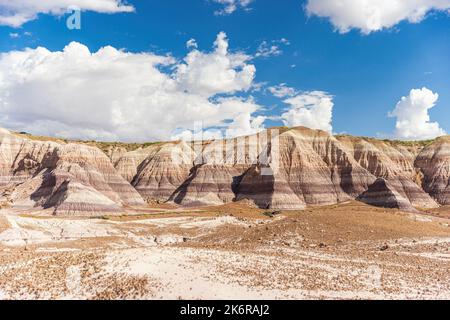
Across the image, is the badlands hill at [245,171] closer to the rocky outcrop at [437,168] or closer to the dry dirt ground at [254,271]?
the rocky outcrop at [437,168]

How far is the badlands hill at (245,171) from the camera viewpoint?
275 ft

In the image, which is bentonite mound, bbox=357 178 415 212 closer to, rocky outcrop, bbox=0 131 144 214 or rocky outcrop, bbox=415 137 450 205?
rocky outcrop, bbox=415 137 450 205

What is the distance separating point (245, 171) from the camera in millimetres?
106500

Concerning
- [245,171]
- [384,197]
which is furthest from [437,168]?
[245,171]

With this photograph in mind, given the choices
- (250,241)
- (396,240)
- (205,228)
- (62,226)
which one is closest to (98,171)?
(62,226)

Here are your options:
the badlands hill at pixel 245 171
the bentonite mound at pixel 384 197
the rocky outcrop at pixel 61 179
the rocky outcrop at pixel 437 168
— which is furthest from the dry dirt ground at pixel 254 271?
the rocky outcrop at pixel 437 168

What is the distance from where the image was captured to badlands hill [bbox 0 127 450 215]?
8388 cm

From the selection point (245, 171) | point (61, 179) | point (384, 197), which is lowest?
point (384, 197)

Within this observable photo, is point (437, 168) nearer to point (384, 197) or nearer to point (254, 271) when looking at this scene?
point (384, 197)

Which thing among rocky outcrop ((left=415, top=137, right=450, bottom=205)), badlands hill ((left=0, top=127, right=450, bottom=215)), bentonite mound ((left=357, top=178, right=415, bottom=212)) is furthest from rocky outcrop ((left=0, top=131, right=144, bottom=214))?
rocky outcrop ((left=415, top=137, right=450, bottom=205))

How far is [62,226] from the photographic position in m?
44.2

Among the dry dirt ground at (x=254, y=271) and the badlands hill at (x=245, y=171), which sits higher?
the badlands hill at (x=245, y=171)

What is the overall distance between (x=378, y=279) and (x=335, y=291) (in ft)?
10.8

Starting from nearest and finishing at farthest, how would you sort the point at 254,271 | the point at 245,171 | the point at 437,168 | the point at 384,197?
1. the point at 254,271
2. the point at 384,197
3. the point at 437,168
4. the point at 245,171
